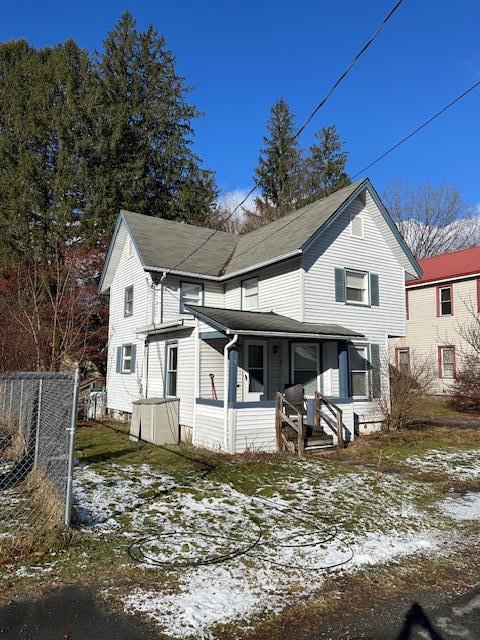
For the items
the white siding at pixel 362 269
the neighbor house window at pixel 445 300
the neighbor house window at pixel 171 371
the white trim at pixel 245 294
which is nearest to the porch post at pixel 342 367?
the white siding at pixel 362 269

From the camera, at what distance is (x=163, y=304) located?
16.1m

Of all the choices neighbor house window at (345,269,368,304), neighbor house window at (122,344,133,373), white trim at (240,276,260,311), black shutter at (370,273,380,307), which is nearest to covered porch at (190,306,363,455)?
white trim at (240,276,260,311)

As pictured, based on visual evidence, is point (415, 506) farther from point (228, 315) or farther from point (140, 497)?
point (228, 315)

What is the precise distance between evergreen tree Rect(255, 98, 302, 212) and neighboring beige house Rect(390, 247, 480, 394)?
1515 cm

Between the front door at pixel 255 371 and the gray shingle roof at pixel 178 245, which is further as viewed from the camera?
the gray shingle roof at pixel 178 245

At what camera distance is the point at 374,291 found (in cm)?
1586

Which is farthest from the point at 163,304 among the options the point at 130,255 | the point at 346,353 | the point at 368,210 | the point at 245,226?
the point at 245,226

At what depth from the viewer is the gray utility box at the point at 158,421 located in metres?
12.4

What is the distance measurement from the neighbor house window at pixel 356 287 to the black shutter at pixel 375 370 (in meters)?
1.62

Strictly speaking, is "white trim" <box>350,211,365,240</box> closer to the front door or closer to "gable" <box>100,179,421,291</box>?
"gable" <box>100,179,421,291</box>

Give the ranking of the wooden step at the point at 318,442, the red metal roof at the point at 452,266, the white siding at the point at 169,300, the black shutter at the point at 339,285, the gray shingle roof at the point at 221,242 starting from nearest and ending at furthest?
the wooden step at the point at 318,442
the black shutter at the point at 339,285
the gray shingle roof at the point at 221,242
the white siding at the point at 169,300
the red metal roof at the point at 452,266

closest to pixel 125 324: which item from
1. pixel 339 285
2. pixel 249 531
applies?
pixel 339 285

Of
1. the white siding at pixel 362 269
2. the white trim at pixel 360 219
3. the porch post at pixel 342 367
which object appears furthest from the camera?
the white trim at pixel 360 219

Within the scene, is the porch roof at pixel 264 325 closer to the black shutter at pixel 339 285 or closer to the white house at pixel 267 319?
the white house at pixel 267 319
